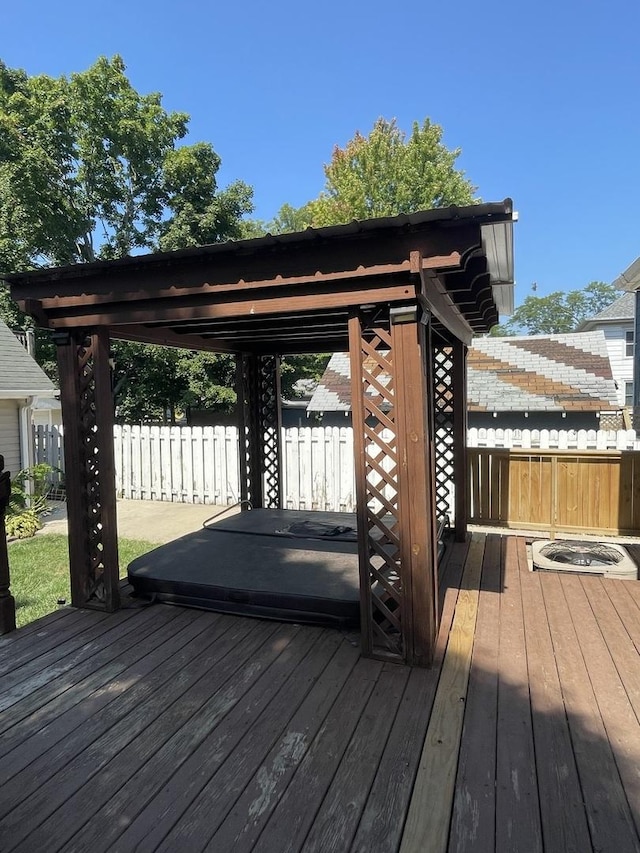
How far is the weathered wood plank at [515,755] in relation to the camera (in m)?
1.70

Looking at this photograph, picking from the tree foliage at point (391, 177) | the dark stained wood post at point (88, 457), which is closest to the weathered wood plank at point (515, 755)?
the dark stained wood post at point (88, 457)

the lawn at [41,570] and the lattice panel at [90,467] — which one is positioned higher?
the lattice panel at [90,467]

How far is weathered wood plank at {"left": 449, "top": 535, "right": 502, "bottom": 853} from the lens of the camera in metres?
1.71

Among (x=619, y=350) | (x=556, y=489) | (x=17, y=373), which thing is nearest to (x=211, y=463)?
(x=17, y=373)

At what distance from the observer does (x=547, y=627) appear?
11.0 ft

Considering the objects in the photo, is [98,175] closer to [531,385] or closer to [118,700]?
[531,385]

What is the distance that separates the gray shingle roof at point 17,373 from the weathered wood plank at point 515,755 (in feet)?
A: 27.7

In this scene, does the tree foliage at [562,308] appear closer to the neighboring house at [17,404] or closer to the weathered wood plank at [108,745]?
the neighboring house at [17,404]

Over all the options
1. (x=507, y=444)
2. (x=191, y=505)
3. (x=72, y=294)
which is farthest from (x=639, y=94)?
(x=72, y=294)

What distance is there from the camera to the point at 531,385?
11312mm

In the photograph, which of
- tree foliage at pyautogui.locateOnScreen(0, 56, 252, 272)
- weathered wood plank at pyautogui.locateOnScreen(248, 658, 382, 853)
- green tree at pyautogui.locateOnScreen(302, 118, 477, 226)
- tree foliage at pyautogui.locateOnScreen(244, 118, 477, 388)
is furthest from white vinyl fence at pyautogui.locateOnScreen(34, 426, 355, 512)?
green tree at pyautogui.locateOnScreen(302, 118, 477, 226)

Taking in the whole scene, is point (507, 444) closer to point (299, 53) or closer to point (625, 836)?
point (625, 836)

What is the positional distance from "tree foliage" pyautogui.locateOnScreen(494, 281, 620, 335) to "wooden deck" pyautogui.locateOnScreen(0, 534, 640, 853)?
174ft

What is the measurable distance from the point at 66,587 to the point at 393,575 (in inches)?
143
